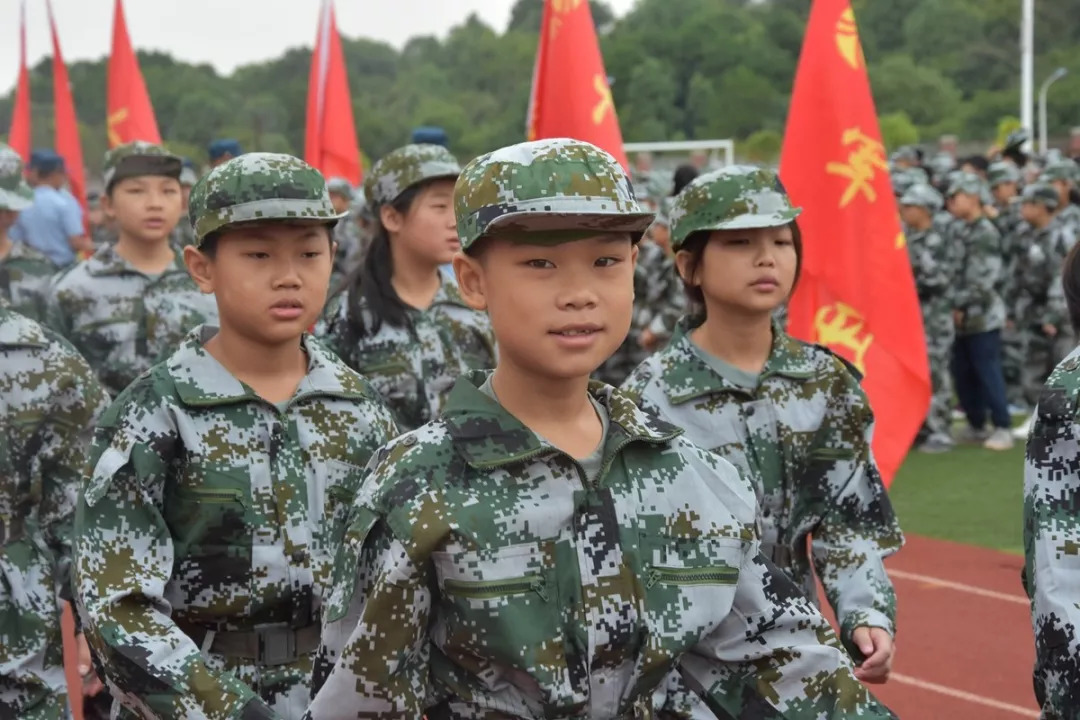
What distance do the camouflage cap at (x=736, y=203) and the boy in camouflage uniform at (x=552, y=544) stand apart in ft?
6.52

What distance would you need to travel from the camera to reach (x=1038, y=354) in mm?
15539

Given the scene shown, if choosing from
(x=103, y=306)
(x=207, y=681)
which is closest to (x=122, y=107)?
(x=103, y=306)

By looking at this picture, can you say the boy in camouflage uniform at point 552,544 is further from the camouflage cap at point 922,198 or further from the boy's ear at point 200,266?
the camouflage cap at point 922,198

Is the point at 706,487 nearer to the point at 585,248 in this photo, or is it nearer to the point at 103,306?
the point at 585,248

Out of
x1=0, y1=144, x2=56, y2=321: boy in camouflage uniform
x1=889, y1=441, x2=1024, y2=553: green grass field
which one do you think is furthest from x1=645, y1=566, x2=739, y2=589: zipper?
x1=889, y1=441, x2=1024, y2=553: green grass field

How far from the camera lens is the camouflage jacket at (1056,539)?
3396mm

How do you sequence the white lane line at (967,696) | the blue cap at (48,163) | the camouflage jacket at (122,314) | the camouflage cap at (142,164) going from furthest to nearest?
the blue cap at (48,163) < the camouflage cap at (142,164) < the camouflage jacket at (122,314) < the white lane line at (967,696)

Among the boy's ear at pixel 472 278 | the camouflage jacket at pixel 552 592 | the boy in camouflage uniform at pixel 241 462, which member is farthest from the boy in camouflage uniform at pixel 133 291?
the camouflage jacket at pixel 552 592

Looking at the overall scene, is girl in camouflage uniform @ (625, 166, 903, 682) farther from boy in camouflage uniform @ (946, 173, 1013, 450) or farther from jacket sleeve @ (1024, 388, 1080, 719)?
boy in camouflage uniform @ (946, 173, 1013, 450)

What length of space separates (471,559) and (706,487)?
1.46 feet

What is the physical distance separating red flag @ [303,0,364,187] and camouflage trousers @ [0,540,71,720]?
11.1m

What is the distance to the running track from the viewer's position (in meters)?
7.18

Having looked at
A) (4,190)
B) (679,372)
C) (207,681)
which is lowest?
(207,681)

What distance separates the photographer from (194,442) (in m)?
3.74
